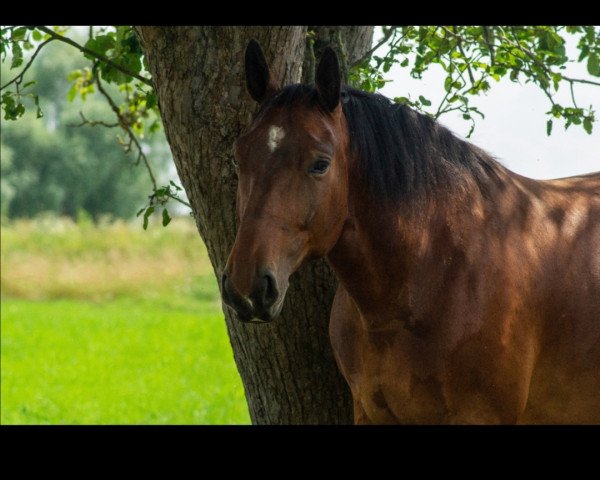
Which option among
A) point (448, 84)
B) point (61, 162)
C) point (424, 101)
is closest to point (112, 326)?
point (448, 84)

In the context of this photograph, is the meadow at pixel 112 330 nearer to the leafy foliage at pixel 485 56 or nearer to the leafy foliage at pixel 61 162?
the leafy foliage at pixel 485 56

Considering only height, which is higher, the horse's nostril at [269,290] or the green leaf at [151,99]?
the green leaf at [151,99]

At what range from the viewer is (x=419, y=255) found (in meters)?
3.20

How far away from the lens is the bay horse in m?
2.88

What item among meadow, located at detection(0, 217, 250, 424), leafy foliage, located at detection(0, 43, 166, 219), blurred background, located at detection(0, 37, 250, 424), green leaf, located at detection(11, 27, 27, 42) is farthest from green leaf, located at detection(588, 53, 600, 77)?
leafy foliage, located at detection(0, 43, 166, 219)

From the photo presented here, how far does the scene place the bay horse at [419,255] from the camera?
2.88 metres

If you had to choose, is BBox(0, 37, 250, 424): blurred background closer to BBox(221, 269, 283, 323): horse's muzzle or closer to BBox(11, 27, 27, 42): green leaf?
BBox(11, 27, 27, 42): green leaf

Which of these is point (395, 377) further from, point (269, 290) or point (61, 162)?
point (61, 162)

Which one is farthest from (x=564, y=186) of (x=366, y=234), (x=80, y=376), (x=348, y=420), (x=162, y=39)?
(x=80, y=376)

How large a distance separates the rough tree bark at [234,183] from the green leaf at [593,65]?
4.35 ft

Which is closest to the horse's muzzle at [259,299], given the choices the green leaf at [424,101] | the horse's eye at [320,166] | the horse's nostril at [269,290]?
the horse's nostril at [269,290]

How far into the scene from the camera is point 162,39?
12.5ft
